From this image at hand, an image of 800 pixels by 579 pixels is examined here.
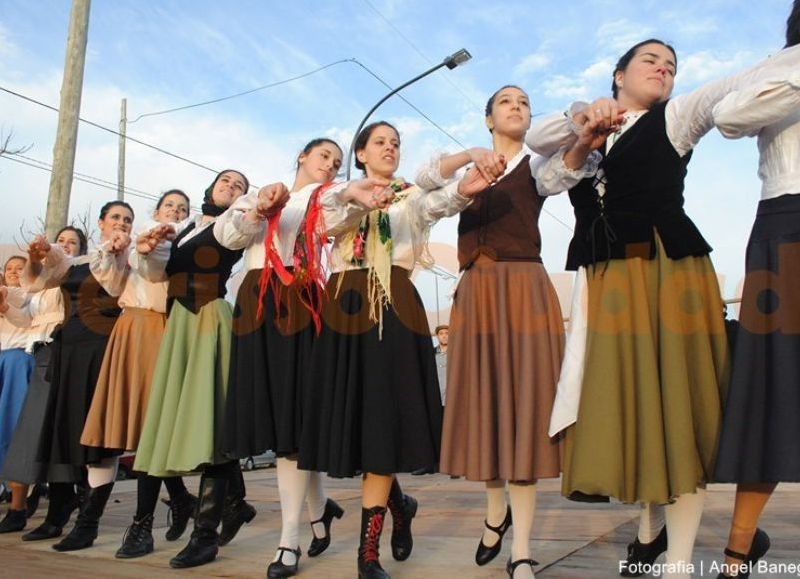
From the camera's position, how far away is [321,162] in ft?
11.5

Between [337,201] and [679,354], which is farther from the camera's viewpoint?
[337,201]

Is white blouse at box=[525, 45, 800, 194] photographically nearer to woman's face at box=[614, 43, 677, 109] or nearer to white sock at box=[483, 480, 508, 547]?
woman's face at box=[614, 43, 677, 109]

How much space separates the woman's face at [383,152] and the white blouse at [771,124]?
1.41 metres

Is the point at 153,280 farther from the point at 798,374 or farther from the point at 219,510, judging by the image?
the point at 798,374

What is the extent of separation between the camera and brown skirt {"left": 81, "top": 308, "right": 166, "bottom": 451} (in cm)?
368

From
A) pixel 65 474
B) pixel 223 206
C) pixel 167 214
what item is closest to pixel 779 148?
pixel 223 206

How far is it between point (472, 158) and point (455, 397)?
867 mm

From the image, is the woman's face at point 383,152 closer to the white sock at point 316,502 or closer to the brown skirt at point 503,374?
the brown skirt at point 503,374

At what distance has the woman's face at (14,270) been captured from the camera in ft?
17.9

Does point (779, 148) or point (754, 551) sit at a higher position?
point (779, 148)

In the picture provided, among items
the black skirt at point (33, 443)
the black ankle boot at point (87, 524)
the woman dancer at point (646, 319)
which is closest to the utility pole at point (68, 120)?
the black skirt at point (33, 443)

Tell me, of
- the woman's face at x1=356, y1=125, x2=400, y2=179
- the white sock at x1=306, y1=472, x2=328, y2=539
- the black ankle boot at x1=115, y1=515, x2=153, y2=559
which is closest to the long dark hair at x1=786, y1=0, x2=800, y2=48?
the woman's face at x1=356, y1=125, x2=400, y2=179

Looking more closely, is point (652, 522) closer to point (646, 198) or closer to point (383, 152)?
point (646, 198)

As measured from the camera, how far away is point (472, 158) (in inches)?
103
